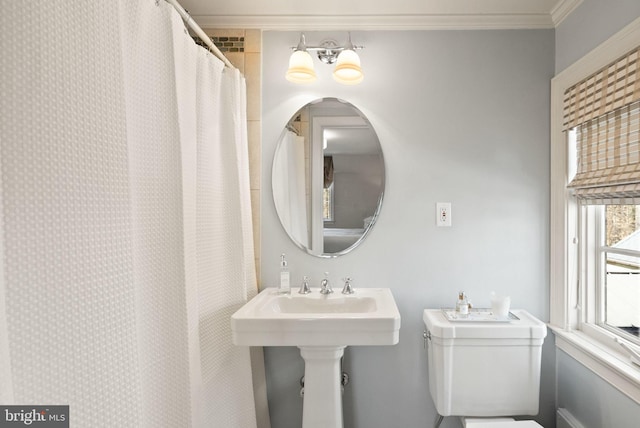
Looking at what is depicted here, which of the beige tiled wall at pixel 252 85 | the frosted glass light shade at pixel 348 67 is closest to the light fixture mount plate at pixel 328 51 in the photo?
the frosted glass light shade at pixel 348 67

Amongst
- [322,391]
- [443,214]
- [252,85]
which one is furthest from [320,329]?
[252,85]

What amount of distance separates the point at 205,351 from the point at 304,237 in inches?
28.6

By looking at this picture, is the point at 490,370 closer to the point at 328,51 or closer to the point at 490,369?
the point at 490,369

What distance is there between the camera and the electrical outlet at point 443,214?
1.77 metres

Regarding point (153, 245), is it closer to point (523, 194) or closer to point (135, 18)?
point (135, 18)

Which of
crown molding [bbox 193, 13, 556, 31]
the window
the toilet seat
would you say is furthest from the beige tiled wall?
the window

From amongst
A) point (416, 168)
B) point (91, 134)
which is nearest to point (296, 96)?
point (416, 168)

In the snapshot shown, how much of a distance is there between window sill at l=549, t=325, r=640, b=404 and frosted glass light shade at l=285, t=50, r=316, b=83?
1.72 meters

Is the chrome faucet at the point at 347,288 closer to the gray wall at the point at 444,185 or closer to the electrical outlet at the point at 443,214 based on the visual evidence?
the gray wall at the point at 444,185

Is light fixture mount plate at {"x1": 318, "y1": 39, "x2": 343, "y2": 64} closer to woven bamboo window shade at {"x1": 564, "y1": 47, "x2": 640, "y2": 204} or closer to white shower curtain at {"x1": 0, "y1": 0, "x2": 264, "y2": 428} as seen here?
white shower curtain at {"x1": 0, "y1": 0, "x2": 264, "y2": 428}

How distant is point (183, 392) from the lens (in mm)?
1117

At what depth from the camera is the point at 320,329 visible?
1288mm

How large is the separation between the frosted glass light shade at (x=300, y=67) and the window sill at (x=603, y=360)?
1.72m

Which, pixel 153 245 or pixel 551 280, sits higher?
pixel 153 245
